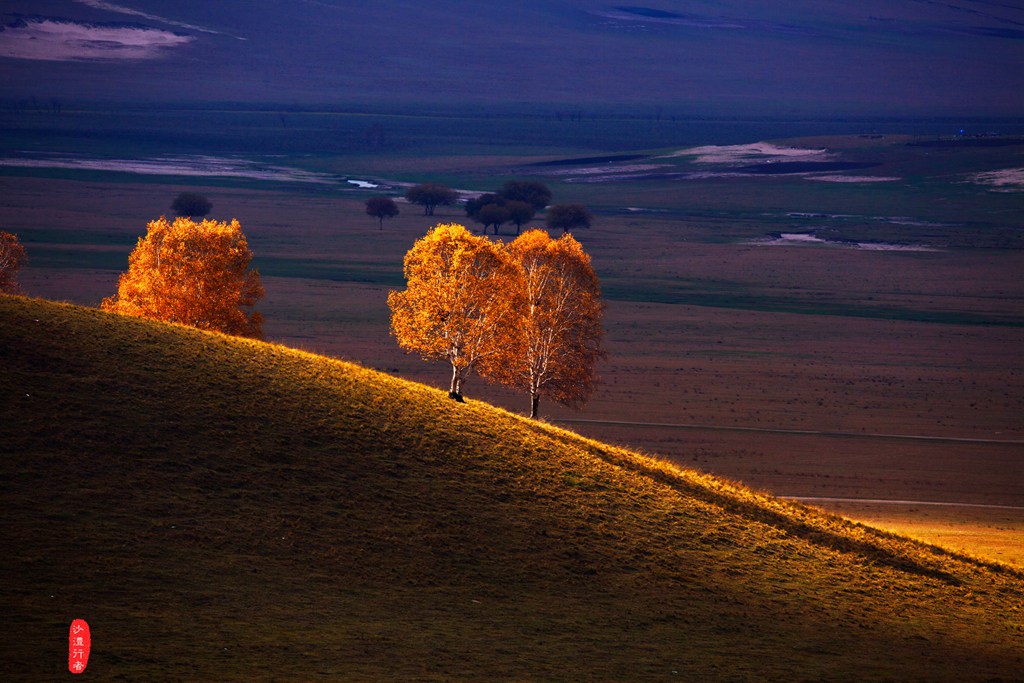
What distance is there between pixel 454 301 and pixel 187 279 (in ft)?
47.8

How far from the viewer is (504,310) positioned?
49.6 metres

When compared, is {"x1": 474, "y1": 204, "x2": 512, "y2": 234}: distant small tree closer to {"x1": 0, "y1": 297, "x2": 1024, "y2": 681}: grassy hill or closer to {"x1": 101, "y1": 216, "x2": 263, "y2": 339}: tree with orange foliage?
{"x1": 101, "y1": 216, "x2": 263, "y2": 339}: tree with orange foliage

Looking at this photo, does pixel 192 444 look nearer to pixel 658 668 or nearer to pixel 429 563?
pixel 429 563

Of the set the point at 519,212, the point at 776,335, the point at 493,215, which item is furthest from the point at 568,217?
the point at 776,335

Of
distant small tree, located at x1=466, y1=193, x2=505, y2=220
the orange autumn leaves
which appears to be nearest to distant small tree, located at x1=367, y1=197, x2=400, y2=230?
distant small tree, located at x1=466, y1=193, x2=505, y2=220

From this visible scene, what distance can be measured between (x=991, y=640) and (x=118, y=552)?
21.7 m

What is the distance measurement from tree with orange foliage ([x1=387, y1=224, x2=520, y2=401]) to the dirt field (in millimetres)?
15792

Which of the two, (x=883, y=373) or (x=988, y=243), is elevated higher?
(x=988, y=243)

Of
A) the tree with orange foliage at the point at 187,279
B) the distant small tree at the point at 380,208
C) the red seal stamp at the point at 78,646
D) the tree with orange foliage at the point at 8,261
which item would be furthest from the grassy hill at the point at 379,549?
the distant small tree at the point at 380,208

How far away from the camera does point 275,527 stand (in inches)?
1209

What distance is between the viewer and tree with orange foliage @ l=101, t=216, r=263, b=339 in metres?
54.9

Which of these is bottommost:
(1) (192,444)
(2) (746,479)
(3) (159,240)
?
(2) (746,479)

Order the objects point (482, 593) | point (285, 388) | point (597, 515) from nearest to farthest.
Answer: point (482, 593), point (597, 515), point (285, 388)

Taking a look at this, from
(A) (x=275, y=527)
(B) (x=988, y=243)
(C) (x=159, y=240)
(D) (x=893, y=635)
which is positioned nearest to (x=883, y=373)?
(C) (x=159, y=240)
